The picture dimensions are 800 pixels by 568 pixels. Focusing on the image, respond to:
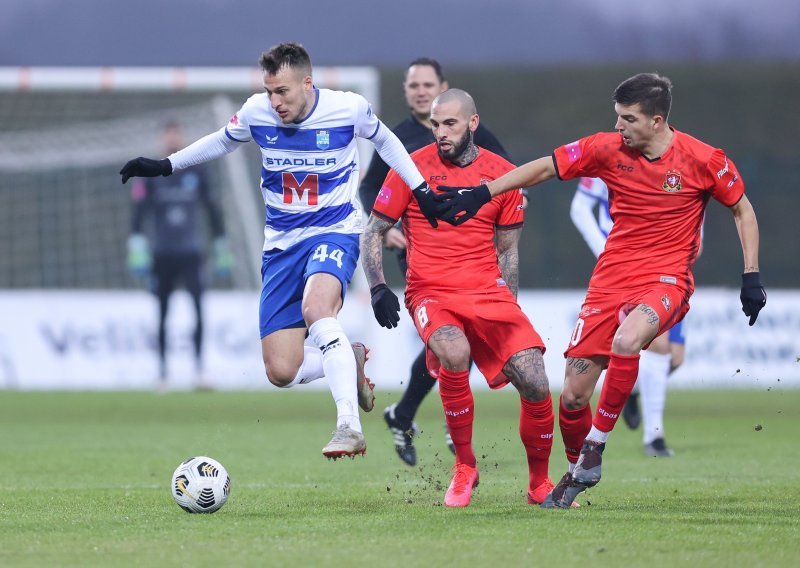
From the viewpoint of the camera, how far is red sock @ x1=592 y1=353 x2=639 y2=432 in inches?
251

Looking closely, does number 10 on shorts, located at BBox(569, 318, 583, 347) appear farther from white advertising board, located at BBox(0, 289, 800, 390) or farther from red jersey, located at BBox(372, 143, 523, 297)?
white advertising board, located at BBox(0, 289, 800, 390)

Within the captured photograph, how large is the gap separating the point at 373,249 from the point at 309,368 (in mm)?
915

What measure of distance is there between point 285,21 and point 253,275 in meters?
12.4

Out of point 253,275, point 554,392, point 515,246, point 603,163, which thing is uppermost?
point 603,163

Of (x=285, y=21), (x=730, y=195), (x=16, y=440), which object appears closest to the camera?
(x=730, y=195)

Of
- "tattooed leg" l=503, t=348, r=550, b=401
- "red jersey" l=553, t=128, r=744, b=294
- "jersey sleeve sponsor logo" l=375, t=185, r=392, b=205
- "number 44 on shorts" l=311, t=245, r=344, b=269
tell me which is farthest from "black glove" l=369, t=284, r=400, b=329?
"red jersey" l=553, t=128, r=744, b=294

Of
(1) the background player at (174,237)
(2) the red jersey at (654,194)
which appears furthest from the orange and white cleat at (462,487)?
→ (1) the background player at (174,237)

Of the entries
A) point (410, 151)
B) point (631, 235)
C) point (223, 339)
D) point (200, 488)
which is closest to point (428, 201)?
point (631, 235)

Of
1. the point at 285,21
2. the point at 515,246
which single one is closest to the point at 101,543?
Answer: the point at 515,246

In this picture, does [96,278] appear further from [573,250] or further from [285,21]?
[285,21]

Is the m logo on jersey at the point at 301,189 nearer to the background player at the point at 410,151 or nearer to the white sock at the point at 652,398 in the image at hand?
the background player at the point at 410,151

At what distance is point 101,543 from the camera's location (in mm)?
5383

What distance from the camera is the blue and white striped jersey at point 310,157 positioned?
23.3 feet

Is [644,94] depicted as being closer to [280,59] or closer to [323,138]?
[323,138]
